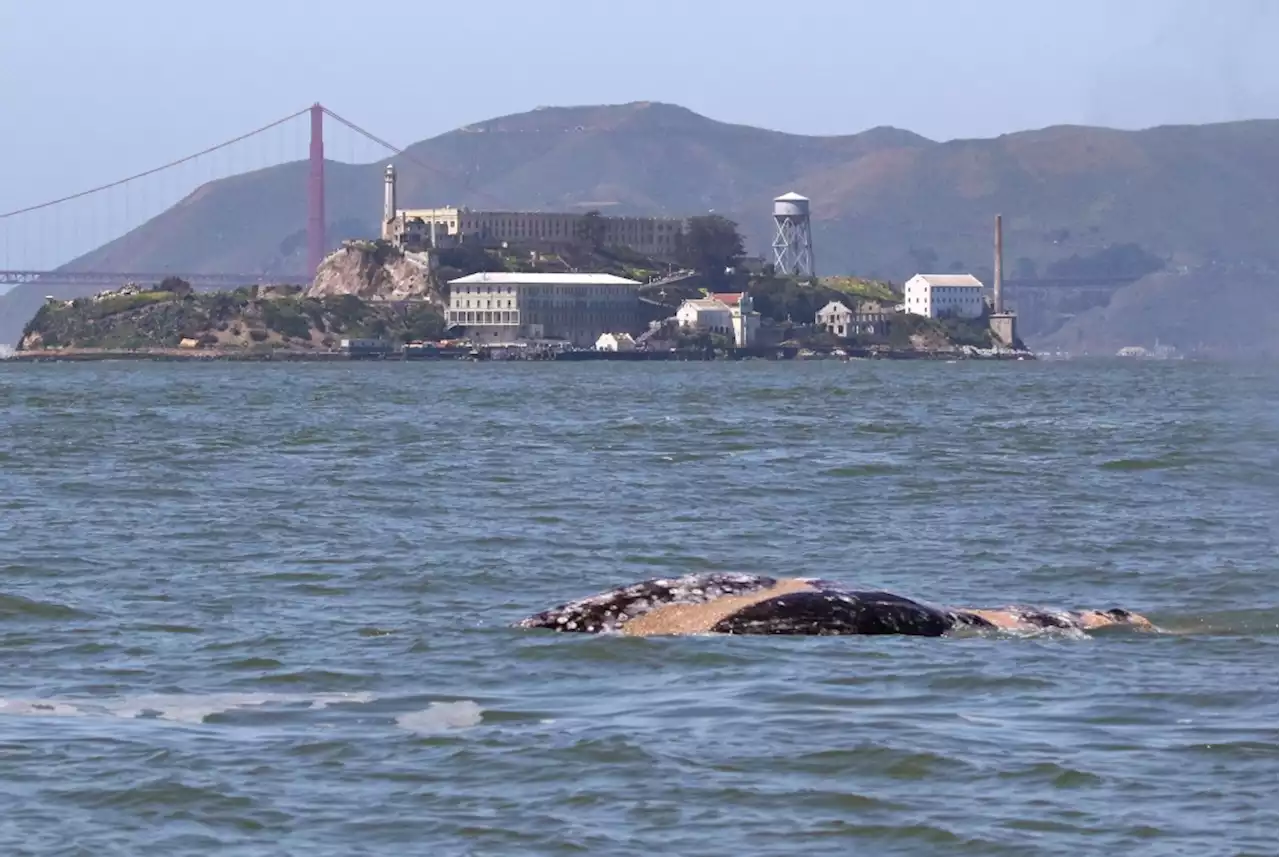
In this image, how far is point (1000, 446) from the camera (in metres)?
54.1

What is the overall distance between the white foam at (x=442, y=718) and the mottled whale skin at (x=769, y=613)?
10.7 feet

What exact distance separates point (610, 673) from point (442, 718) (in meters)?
2.12

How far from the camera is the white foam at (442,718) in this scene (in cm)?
1532

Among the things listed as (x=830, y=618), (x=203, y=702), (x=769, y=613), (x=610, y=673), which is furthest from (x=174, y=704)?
(x=830, y=618)

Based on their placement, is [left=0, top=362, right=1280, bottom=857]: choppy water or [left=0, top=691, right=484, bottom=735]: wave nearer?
[left=0, top=362, right=1280, bottom=857]: choppy water

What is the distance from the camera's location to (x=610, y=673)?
689 inches

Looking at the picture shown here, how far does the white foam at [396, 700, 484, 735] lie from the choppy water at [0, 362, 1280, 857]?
0.04 meters

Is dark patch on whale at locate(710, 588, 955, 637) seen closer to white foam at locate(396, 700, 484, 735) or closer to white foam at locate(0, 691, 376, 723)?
white foam at locate(396, 700, 484, 735)

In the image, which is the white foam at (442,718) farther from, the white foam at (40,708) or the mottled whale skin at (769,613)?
the mottled whale skin at (769,613)

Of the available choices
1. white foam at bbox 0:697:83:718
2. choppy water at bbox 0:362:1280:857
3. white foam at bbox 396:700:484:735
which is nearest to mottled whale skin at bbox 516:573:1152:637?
choppy water at bbox 0:362:1280:857

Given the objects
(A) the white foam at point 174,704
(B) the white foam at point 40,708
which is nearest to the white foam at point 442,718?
(A) the white foam at point 174,704

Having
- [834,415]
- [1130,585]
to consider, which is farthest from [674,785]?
[834,415]

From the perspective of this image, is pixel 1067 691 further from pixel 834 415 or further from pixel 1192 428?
pixel 834 415

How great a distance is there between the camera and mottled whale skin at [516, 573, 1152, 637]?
63.3 ft
